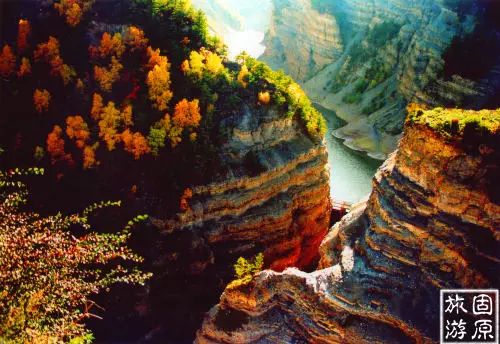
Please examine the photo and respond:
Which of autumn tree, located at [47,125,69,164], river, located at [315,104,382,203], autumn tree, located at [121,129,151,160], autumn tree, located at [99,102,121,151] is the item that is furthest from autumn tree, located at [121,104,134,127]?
river, located at [315,104,382,203]

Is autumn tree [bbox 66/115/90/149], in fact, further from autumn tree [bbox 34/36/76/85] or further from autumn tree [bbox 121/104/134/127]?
autumn tree [bbox 34/36/76/85]

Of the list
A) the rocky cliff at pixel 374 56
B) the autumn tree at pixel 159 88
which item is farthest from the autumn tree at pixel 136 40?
the rocky cliff at pixel 374 56

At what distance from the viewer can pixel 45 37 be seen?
96.0 feet

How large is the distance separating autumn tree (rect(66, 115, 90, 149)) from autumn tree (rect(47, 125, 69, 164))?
593 mm

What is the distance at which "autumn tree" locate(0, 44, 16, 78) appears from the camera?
26945 millimetres

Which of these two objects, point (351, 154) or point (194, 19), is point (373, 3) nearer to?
point (351, 154)

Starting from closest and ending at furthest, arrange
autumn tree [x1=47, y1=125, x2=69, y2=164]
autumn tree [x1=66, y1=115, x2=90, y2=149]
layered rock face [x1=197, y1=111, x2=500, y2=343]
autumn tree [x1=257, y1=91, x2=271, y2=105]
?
layered rock face [x1=197, y1=111, x2=500, y2=343] < autumn tree [x1=47, y1=125, x2=69, y2=164] < autumn tree [x1=66, y1=115, x2=90, y2=149] < autumn tree [x1=257, y1=91, x2=271, y2=105]

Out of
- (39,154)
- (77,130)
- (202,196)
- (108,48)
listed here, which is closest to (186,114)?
(202,196)

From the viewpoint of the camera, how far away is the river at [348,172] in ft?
160

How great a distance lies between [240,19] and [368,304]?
153311mm

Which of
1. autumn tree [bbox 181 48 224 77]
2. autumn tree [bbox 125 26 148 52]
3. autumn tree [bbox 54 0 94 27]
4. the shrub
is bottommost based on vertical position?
the shrub

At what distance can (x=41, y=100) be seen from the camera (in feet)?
86.9

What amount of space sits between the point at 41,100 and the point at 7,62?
11.0 feet

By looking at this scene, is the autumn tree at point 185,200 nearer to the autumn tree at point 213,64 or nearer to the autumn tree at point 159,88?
the autumn tree at point 159,88
